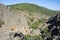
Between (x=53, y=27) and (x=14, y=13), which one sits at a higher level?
(x=14, y=13)

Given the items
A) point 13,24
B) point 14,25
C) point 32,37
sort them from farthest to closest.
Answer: point 13,24
point 14,25
point 32,37

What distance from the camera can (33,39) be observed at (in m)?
44.6

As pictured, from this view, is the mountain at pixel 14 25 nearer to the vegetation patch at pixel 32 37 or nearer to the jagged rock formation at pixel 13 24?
the jagged rock formation at pixel 13 24

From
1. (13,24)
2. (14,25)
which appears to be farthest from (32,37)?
(13,24)

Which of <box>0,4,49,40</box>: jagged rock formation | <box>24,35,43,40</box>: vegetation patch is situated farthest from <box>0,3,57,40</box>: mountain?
<box>24,35,43,40</box>: vegetation patch

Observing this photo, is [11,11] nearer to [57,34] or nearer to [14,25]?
[14,25]

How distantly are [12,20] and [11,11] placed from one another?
11.6 ft

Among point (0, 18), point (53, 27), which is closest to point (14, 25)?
point (0, 18)

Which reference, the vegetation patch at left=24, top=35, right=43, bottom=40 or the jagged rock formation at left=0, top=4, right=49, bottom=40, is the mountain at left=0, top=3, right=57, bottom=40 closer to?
the jagged rock formation at left=0, top=4, right=49, bottom=40

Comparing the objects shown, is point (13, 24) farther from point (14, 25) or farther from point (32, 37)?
point (32, 37)

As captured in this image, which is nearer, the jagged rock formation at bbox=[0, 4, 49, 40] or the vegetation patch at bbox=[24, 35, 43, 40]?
the vegetation patch at bbox=[24, 35, 43, 40]

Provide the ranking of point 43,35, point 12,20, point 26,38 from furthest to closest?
point 12,20
point 43,35
point 26,38

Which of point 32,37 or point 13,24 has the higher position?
point 13,24

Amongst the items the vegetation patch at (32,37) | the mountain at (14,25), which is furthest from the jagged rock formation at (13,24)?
the vegetation patch at (32,37)
